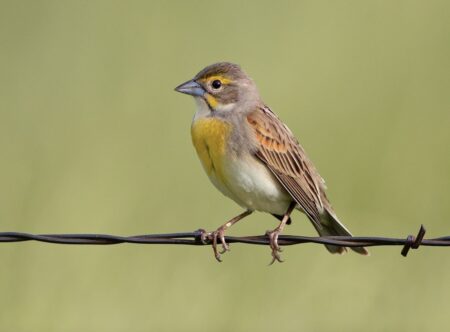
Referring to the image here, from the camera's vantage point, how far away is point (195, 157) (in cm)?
1138

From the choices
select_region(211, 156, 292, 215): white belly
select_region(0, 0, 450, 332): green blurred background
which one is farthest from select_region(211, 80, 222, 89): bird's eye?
select_region(0, 0, 450, 332): green blurred background

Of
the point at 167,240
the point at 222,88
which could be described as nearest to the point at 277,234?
the point at 167,240

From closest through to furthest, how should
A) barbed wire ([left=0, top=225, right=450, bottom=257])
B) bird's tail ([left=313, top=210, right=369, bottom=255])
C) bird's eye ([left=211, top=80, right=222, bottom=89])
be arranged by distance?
barbed wire ([left=0, top=225, right=450, bottom=257]) < bird's tail ([left=313, top=210, right=369, bottom=255]) < bird's eye ([left=211, top=80, right=222, bottom=89])

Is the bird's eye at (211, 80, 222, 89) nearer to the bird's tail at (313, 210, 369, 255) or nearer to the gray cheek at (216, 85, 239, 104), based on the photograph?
the gray cheek at (216, 85, 239, 104)

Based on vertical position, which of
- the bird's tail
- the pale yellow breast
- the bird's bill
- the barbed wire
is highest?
the bird's bill

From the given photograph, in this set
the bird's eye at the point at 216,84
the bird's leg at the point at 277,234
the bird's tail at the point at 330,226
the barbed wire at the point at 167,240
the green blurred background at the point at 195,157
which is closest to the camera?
the barbed wire at the point at 167,240

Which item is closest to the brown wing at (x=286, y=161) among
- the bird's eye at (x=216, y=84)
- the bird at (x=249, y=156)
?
the bird at (x=249, y=156)

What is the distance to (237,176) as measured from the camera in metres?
8.16

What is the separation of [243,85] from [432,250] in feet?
8.77

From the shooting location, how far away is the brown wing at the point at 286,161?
8336 millimetres

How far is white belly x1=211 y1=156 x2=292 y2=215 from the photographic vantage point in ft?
26.8

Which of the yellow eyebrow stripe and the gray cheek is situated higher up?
the yellow eyebrow stripe

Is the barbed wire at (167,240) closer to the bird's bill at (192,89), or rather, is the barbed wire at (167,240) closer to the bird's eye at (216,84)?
the bird's bill at (192,89)

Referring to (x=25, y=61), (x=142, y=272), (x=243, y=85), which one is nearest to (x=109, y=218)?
(x=142, y=272)
